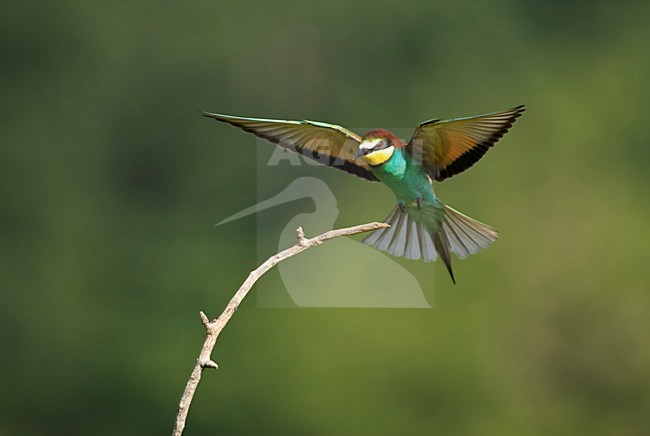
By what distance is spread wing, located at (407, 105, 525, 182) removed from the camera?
1.56m

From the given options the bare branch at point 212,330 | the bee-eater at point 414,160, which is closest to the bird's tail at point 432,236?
the bee-eater at point 414,160

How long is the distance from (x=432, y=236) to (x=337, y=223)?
219 cm

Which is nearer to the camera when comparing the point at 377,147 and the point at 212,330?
the point at 212,330

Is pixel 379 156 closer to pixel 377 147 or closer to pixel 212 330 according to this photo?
pixel 377 147

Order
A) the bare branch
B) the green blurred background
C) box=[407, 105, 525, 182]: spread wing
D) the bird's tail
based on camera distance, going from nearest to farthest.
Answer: the bare branch < box=[407, 105, 525, 182]: spread wing < the bird's tail < the green blurred background

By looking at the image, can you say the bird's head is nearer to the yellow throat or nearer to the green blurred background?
the yellow throat

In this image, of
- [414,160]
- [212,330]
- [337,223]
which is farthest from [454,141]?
[337,223]

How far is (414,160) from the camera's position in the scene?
1.74m

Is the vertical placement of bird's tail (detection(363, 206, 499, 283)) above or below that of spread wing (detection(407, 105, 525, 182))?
below

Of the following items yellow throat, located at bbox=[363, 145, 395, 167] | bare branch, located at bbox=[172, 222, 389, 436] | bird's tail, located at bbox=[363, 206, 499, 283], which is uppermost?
yellow throat, located at bbox=[363, 145, 395, 167]

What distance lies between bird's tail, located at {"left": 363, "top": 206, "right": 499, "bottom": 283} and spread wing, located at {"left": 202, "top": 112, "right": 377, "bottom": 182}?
116 millimetres

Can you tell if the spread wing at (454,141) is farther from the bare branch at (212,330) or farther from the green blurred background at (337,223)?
the green blurred background at (337,223)

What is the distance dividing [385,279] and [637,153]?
Result: 128 centimetres

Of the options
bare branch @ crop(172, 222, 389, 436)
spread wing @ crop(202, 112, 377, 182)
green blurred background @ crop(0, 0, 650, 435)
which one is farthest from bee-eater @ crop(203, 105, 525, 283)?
green blurred background @ crop(0, 0, 650, 435)
